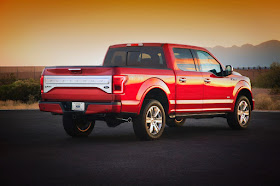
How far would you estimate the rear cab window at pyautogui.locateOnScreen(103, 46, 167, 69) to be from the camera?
40.2 ft

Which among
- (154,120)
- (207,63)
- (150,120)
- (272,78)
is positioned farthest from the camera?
(272,78)

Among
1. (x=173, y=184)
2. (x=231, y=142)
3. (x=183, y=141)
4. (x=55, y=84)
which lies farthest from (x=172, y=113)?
(x=173, y=184)

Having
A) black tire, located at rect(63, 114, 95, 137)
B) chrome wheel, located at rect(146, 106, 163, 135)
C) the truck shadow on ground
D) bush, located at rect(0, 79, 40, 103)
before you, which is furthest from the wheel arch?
bush, located at rect(0, 79, 40, 103)

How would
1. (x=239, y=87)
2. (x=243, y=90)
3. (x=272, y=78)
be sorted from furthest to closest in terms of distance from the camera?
(x=272, y=78), (x=243, y=90), (x=239, y=87)

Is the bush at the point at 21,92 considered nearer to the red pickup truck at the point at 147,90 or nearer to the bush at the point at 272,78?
the bush at the point at 272,78

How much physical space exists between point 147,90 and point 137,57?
193 cm

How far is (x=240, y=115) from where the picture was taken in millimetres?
14086

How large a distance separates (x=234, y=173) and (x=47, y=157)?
3.64m

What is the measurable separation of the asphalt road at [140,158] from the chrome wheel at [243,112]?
54 centimetres

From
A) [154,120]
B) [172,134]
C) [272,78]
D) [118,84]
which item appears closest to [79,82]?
[118,84]

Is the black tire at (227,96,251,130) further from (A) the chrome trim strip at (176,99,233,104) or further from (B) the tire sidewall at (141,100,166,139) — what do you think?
(B) the tire sidewall at (141,100,166,139)

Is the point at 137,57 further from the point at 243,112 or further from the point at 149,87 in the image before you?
the point at 243,112

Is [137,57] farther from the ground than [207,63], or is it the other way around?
[137,57]

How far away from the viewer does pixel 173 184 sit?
6.59 m
